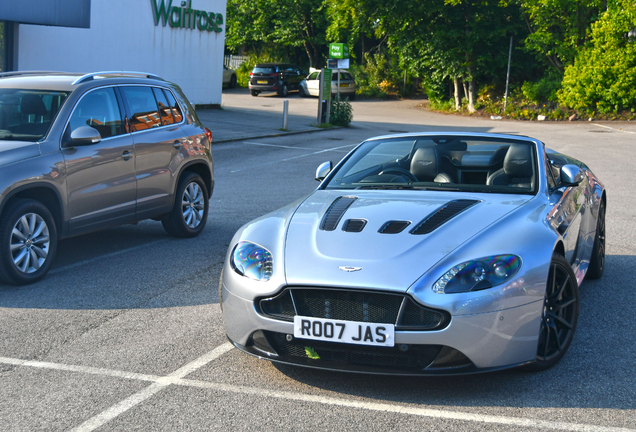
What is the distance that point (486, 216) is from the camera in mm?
4504

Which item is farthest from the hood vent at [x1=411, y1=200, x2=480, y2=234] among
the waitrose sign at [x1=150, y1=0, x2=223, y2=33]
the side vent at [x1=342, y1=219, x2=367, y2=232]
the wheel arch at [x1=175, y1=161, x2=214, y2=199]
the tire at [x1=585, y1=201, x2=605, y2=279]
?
the waitrose sign at [x1=150, y1=0, x2=223, y2=33]

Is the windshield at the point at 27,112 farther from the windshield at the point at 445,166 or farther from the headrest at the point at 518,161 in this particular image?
the headrest at the point at 518,161

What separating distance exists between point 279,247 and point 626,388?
2107 mm

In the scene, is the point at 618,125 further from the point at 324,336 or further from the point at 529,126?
the point at 324,336

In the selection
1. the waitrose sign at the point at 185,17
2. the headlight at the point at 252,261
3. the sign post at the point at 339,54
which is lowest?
the headlight at the point at 252,261

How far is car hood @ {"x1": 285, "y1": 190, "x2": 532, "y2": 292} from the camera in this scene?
385 cm

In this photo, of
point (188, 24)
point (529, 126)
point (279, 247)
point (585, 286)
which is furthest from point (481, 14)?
point (279, 247)

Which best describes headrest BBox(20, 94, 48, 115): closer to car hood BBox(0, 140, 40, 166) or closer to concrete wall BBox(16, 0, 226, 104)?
car hood BBox(0, 140, 40, 166)

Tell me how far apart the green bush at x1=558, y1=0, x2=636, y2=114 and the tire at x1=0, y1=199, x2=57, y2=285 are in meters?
28.6

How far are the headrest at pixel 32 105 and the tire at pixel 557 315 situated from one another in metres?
4.84

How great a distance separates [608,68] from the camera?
30.4 metres

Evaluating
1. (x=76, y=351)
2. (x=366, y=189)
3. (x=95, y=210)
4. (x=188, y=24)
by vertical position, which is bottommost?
(x=76, y=351)

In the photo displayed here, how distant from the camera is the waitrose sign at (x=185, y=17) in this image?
25.6 meters

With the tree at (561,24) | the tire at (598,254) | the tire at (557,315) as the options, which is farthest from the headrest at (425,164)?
the tree at (561,24)
